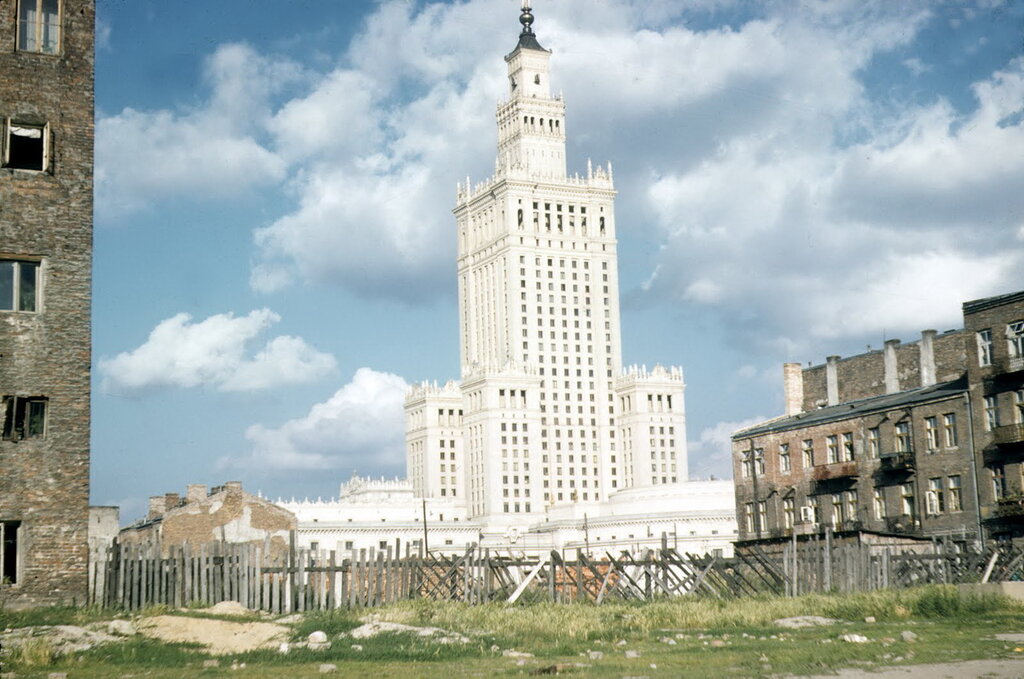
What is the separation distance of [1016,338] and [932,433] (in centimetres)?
728

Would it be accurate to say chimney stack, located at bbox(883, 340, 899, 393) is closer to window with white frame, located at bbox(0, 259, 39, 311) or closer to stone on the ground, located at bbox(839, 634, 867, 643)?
stone on the ground, located at bbox(839, 634, 867, 643)

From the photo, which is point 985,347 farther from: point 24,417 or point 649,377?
point 649,377

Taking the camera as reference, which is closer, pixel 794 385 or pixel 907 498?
pixel 907 498

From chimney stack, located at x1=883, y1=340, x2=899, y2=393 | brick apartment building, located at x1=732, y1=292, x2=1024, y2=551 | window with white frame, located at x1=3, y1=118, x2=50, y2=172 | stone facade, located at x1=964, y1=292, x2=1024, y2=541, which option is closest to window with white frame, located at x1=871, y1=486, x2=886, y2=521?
brick apartment building, located at x1=732, y1=292, x2=1024, y2=551

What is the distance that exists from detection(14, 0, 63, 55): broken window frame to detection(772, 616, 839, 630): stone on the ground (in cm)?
2417

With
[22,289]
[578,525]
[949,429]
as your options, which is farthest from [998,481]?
[578,525]

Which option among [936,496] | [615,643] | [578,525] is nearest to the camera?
[615,643]

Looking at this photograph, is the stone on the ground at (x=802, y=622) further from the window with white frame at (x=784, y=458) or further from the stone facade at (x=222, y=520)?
the stone facade at (x=222, y=520)

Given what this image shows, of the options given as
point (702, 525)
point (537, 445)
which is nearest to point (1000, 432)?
point (702, 525)

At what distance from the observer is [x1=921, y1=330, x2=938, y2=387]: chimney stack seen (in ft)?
242

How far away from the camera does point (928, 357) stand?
2913 inches

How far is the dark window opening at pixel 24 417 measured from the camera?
3331 centimetres

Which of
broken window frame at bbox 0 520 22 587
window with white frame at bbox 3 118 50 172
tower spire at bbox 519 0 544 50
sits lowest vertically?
broken window frame at bbox 0 520 22 587

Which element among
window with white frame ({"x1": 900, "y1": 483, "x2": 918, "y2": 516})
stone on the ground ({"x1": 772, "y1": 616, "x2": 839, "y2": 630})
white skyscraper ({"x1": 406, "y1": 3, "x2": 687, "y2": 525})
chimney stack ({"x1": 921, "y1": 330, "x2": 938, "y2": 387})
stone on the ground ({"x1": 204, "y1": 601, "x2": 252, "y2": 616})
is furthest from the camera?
white skyscraper ({"x1": 406, "y1": 3, "x2": 687, "y2": 525})
